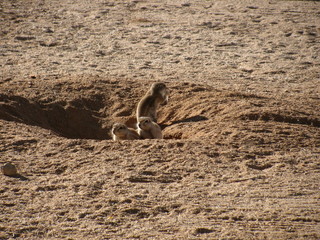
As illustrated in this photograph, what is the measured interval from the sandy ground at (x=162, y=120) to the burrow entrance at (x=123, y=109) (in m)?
0.03

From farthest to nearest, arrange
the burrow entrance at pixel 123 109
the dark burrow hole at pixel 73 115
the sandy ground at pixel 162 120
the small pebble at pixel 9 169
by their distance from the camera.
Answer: the dark burrow hole at pixel 73 115, the burrow entrance at pixel 123 109, the small pebble at pixel 9 169, the sandy ground at pixel 162 120

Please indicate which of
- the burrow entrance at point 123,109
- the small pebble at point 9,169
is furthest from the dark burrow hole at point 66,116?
the small pebble at point 9,169

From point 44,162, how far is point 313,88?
5.96 meters

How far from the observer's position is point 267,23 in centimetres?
1520

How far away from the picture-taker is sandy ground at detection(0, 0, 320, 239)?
5414 millimetres

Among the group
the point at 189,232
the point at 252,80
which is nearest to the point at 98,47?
the point at 252,80

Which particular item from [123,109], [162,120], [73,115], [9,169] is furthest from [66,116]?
[9,169]

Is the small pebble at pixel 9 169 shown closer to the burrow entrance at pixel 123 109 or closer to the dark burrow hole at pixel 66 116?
the burrow entrance at pixel 123 109

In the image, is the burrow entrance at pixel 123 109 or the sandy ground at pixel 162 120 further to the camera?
the burrow entrance at pixel 123 109

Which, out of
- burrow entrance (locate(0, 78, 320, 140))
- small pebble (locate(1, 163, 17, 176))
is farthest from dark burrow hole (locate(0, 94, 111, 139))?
small pebble (locate(1, 163, 17, 176))

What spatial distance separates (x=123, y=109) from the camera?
9.57 metres

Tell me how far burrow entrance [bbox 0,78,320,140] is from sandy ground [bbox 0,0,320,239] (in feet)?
0.09

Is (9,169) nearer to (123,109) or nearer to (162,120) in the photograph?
(123,109)

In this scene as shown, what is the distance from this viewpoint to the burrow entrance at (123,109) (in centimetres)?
837
